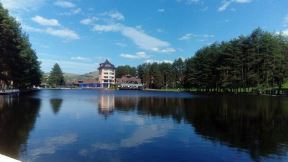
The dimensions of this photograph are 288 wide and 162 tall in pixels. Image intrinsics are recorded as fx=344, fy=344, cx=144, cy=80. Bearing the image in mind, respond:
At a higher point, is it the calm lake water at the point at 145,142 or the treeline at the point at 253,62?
the treeline at the point at 253,62

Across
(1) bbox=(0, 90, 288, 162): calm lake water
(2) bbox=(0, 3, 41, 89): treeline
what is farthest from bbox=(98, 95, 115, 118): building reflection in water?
(2) bbox=(0, 3, 41, 89): treeline

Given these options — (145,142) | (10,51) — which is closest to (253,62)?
(10,51)

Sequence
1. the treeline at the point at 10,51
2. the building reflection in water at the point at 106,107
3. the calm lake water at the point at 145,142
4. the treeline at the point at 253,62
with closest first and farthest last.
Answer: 1. the calm lake water at the point at 145,142
2. the building reflection in water at the point at 106,107
3. the treeline at the point at 10,51
4. the treeline at the point at 253,62

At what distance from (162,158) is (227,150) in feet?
14.2

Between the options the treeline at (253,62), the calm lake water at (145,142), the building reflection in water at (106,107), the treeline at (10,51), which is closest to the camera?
the calm lake water at (145,142)

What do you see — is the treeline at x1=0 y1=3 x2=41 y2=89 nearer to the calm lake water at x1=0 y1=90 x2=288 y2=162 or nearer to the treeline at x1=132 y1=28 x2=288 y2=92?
the calm lake water at x1=0 y1=90 x2=288 y2=162

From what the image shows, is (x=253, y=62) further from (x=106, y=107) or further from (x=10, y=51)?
(x=10, y=51)

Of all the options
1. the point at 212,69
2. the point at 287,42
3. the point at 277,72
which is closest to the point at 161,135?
the point at 277,72

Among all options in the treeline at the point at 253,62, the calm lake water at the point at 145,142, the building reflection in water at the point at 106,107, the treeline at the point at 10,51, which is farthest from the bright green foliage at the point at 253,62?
the calm lake water at the point at 145,142

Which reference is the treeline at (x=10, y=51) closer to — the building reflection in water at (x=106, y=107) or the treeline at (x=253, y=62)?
the building reflection in water at (x=106, y=107)

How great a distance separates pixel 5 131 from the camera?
25047 millimetres

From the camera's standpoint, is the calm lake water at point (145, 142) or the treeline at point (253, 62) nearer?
the calm lake water at point (145, 142)

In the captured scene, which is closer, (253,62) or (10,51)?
(10,51)

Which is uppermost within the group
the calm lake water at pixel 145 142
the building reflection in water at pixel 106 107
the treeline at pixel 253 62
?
the treeline at pixel 253 62
